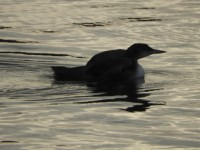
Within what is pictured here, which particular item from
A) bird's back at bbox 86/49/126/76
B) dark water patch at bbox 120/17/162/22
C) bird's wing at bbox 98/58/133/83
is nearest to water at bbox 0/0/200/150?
dark water patch at bbox 120/17/162/22

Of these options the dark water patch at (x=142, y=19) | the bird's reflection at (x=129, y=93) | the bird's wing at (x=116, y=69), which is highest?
the dark water patch at (x=142, y=19)

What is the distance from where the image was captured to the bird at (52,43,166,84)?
16.6 metres

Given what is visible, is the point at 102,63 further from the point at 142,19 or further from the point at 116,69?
the point at 142,19

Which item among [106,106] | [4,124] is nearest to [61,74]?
[106,106]

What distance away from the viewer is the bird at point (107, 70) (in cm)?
1664

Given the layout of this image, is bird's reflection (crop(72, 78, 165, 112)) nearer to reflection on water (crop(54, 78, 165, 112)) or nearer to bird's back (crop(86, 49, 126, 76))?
reflection on water (crop(54, 78, 165, 112))

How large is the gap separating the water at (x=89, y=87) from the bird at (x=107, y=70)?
307 mm

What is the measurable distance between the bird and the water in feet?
1.01

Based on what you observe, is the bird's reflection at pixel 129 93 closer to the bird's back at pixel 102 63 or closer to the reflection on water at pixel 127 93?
the reflection on water at pixel 127 93

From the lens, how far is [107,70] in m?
16.8

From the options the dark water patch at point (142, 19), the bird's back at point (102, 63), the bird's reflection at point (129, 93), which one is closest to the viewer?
the bird's reflection at point (129, 93)

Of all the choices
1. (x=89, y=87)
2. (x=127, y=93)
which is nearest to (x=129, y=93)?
(x=127, y=93)

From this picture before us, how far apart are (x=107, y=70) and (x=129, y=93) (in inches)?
49.3

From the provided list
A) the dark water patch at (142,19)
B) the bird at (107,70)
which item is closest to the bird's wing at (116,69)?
the bird at (107,70)
